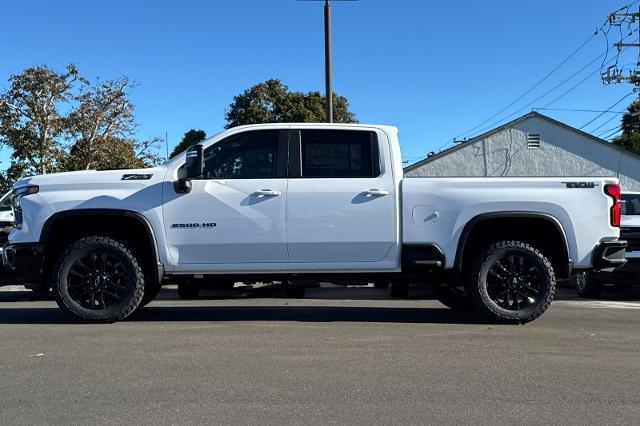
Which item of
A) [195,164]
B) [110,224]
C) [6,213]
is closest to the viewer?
[195,164]

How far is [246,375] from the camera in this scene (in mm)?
4895

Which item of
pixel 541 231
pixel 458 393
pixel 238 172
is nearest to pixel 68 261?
pixel 238 172

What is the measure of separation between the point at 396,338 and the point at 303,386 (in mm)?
1929

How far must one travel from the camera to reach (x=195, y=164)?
655 cm

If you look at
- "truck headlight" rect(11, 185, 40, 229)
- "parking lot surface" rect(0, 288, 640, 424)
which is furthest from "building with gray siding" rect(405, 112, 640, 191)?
"truck headlight" rect(11, 185, 40, 229)

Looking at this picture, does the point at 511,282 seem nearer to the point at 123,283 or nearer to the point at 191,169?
the point at 191,169

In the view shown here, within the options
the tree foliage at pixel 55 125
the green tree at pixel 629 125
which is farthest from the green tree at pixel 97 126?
the green tree at pixel 629 125

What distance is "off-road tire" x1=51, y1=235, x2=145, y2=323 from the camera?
6.71 m

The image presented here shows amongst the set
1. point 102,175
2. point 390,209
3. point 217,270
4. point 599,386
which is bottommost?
point 599,386

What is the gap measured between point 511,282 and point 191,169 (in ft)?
12.4

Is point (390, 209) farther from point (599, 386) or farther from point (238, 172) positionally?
point (599, 386)

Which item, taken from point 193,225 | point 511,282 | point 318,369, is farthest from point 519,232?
point 193,225

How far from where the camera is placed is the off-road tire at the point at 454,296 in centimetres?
755

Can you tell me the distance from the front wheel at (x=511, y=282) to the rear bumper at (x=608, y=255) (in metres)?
A: 0.51
